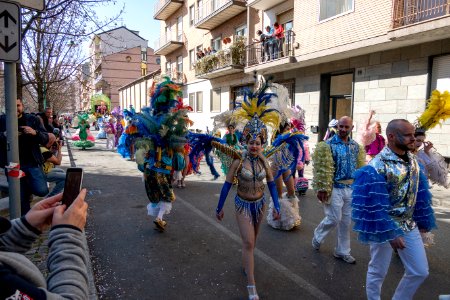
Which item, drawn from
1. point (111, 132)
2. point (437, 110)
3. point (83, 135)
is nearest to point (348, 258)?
point (437, 110)

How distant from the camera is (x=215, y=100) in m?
23.2

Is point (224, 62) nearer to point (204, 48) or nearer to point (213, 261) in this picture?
point (204, 48)

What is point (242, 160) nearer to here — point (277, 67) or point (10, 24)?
point (10, 24)

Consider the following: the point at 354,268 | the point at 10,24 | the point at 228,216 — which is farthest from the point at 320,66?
the point at 10,24

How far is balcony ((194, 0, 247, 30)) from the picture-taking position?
19.0m

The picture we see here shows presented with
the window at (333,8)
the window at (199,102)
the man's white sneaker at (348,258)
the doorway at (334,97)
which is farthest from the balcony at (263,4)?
the man's white sneaker at (348,258)

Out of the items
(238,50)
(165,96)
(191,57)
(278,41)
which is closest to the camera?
(165,96)

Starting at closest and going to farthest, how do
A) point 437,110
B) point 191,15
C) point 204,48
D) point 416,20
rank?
point 437,110, point 416,20, point 204,48, point 191,15

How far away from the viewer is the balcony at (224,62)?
1877 cm

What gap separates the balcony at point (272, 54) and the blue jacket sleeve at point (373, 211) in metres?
12.4

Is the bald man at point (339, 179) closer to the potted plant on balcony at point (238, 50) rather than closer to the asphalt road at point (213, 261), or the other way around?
the asphalt road at point (213, 261)

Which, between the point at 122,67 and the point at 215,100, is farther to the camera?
the point at 122,67

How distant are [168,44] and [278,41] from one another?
48.0 ft

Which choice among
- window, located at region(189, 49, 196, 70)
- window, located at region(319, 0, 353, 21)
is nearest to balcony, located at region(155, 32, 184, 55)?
window, located at region(189, 49, 196, 70)
